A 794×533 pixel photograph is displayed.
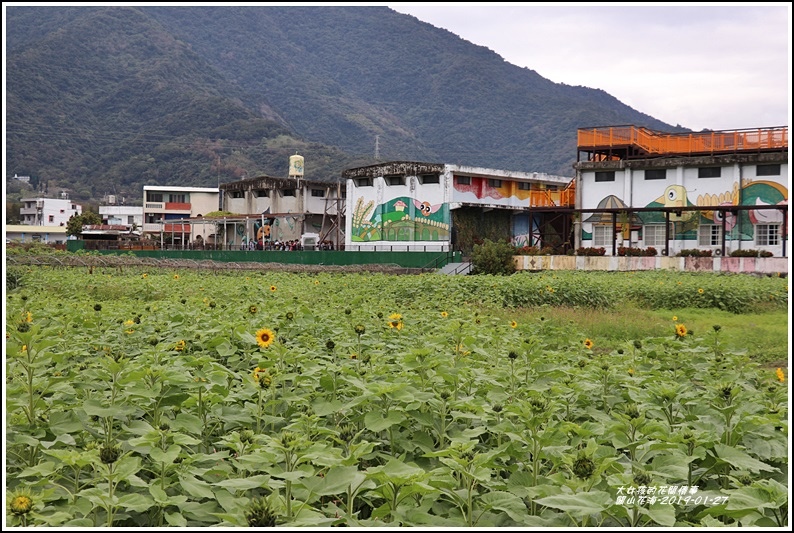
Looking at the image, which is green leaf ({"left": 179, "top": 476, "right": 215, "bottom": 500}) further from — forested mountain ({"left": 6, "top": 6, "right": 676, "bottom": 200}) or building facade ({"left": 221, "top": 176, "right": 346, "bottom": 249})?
forested mountain ({"left": 6, "top": 6, "right": 676, "bottom": 200})

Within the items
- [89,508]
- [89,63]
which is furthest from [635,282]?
[89,63]

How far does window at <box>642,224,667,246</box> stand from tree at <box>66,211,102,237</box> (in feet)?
218

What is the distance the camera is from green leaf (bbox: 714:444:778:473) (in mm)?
3316

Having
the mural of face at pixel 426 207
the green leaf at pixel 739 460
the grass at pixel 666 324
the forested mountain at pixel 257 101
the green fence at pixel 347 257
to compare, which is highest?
the forested mountain at pixel 257 101

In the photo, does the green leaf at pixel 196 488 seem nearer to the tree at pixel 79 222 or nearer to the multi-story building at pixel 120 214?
the tree at pixel 79 222

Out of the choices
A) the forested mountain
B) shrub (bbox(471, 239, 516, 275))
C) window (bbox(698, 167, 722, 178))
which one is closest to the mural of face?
shrub (bbox(471, 239, 516, 275))

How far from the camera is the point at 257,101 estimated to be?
14675cm

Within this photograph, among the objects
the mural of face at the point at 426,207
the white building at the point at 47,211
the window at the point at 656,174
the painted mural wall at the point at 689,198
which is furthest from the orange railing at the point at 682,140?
the white building at the point at 47,211

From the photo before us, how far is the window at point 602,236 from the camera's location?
119ft

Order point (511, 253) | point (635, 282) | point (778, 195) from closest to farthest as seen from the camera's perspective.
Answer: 1. point (635, 282)
2. point (511, 253)
3. point (778, 195)

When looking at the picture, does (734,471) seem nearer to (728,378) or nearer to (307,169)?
(728,378)

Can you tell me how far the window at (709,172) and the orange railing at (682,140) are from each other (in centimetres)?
117

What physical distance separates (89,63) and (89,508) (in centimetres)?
12877

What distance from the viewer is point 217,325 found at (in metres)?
6.54
